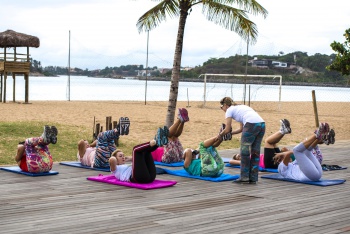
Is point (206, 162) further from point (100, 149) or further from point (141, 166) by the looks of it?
point (100, 149)

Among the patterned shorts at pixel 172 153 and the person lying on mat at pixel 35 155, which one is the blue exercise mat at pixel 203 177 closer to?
the patterned shorts at pixel 172 153

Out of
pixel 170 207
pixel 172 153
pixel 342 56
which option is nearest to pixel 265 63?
pixel 342 56

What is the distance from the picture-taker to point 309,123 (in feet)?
75.5

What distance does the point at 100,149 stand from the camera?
9.27 m

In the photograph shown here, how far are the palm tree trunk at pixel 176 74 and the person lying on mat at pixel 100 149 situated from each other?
177 inches

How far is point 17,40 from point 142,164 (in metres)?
24.2

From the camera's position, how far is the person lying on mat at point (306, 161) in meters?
8.09

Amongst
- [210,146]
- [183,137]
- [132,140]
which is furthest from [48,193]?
[183,137]

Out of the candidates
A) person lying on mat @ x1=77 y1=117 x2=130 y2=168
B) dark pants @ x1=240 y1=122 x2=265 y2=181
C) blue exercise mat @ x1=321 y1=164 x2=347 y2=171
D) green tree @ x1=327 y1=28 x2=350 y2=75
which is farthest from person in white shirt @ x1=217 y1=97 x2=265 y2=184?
green tree @ x1=327 y1=28 x2=350 y2=75

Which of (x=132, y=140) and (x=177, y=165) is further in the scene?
(x=132, y=140)

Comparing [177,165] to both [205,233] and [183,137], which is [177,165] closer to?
[205,233]

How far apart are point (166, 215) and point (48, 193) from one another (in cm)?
177

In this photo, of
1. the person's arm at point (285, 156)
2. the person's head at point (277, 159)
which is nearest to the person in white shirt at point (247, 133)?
the person's arm at point (285, 156)

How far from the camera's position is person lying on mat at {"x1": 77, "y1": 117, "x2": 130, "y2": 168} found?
8.97 metres
